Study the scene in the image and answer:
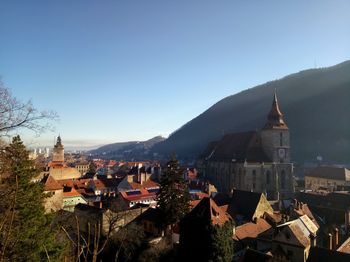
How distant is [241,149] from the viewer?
212 ft

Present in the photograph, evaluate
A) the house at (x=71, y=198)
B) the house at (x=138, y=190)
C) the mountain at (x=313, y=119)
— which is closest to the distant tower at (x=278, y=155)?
the house at (x=138, y=190)

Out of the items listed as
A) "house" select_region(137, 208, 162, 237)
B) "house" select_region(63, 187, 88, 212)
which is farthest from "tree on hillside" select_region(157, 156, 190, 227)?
"house" select_region(63, 187, 88, 212)

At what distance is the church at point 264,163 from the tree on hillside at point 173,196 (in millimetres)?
25674

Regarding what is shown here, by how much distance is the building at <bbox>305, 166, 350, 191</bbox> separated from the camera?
246ft

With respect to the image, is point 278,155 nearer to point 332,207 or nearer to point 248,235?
A: point 332,207

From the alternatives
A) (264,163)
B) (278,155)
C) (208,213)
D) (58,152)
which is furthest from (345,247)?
(58,152)

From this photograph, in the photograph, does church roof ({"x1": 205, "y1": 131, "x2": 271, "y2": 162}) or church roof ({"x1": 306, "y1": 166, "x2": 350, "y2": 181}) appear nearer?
church roof ({"x1": 205, "y1": 131, "x2": 271, "y2": 162})

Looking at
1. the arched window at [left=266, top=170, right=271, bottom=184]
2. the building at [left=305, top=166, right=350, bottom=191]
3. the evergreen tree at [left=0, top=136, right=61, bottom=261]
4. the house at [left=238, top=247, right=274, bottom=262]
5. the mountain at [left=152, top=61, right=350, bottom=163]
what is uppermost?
the mountain at [left=152, top=61, right=350, bottom=163]

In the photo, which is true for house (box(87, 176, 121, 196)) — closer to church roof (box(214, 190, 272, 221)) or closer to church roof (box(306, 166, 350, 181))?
church roof (box(214, 190, 272, 221))

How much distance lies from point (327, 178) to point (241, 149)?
2836cm

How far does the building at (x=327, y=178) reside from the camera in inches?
2955

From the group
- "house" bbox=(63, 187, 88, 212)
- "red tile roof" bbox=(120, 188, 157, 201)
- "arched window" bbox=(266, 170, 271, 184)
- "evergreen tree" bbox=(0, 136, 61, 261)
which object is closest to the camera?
"evergreen tree" bbox=(0, 136, 61, 261)

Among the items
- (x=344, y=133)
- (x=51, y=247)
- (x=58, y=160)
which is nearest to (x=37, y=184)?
(x=51, y=247)

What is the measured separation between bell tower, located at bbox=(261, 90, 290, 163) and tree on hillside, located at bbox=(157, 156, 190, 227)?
30.2m
